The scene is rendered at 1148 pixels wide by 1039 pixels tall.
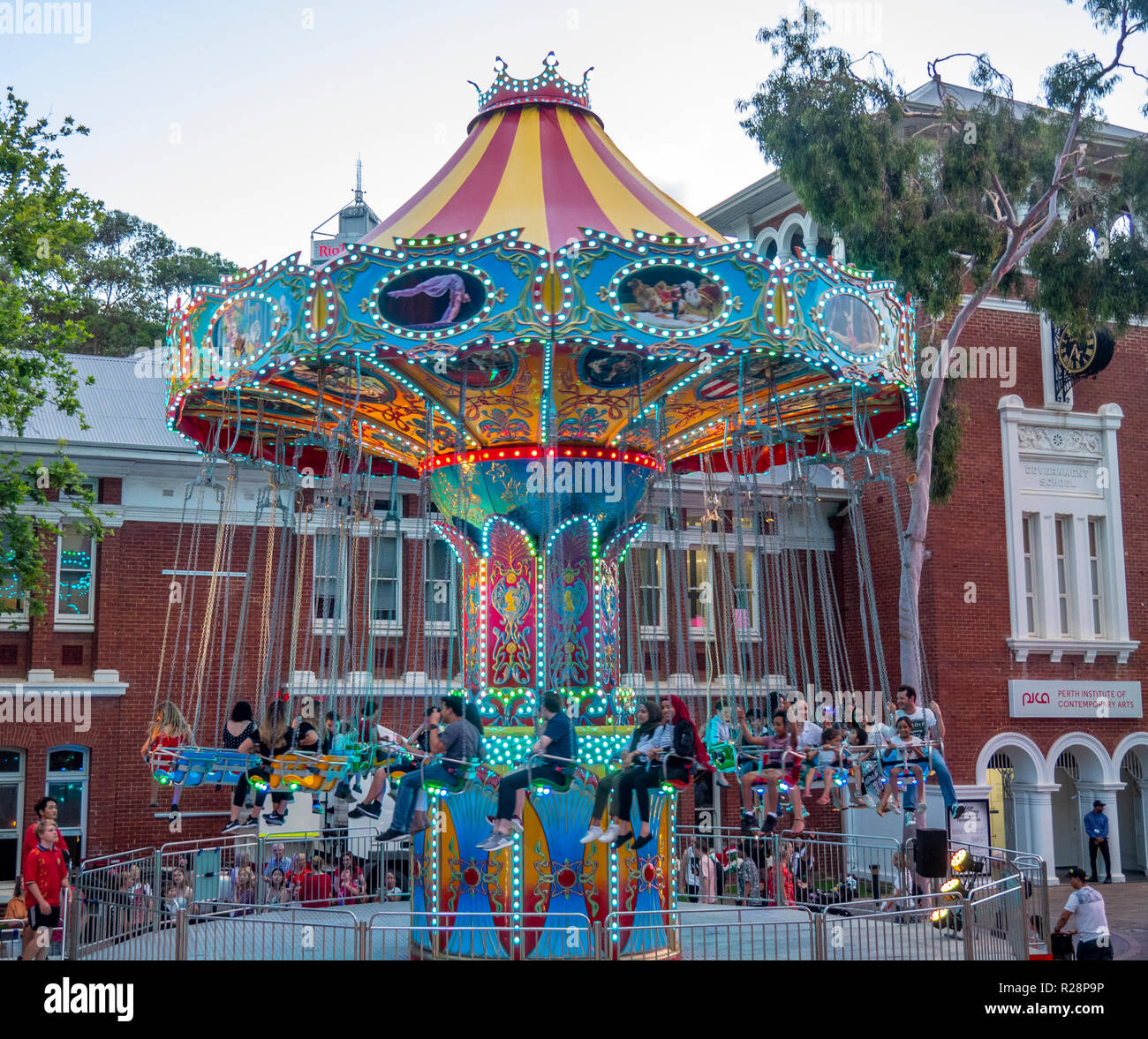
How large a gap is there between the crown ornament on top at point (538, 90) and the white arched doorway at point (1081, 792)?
18479 millimetres

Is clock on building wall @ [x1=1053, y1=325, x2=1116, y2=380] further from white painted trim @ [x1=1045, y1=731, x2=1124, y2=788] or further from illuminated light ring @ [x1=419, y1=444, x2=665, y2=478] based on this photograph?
illuminated light ring @ [x1=419, y1=444, x2=665, y2=478]

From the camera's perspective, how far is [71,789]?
22781 mm

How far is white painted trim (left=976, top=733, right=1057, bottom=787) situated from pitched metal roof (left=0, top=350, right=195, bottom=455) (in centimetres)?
1557

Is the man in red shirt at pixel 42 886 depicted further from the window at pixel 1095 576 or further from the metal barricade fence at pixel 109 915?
the window at pixel 1095 576

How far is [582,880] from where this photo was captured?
40.8 feet

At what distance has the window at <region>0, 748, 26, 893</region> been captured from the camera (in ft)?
73.5

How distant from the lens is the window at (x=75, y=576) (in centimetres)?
2314

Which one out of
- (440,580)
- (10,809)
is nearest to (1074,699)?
(440,580)

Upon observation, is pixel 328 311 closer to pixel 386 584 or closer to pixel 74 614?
pixel 74 614

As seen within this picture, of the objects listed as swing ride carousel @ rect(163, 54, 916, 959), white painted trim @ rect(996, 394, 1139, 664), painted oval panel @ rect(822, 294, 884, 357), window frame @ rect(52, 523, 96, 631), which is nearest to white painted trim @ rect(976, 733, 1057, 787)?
white painted trim @ rect(996, 394, 1139, 664)

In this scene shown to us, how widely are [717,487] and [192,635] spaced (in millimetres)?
9866

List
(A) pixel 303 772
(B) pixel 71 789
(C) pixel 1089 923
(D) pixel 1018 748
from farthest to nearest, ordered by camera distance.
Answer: (D) pixel 1018 748, (B) pixel 71 789, (C) pixel 1089 923, (A) pixel 303 772

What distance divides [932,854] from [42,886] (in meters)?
8.70
